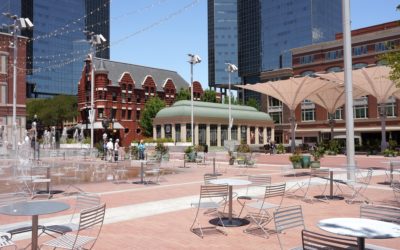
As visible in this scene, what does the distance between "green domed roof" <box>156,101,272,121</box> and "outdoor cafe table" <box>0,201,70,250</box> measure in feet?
169

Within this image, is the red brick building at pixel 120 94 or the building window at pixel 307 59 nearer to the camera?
the red brick building at pixel 120 94

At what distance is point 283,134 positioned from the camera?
300 ft

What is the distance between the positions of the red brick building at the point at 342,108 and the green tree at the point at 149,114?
29.1 meters

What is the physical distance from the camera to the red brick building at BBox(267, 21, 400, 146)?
2670 inches

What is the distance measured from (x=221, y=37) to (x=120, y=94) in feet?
310

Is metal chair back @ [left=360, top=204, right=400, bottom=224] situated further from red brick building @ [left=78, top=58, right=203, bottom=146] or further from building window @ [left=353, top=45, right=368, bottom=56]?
building window @ [left=353, top=45, right=368, bottom=56]

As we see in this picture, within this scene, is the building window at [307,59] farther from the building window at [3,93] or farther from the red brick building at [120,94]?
the building window at [3,93]

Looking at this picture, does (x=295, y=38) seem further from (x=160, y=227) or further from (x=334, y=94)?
(x=160, y=227)

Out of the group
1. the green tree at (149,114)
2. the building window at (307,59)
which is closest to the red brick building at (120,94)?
the green tree at (149,114)

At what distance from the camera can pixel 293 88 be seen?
169 ft

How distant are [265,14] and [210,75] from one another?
37156 millimetres

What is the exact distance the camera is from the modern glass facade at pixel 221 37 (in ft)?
526

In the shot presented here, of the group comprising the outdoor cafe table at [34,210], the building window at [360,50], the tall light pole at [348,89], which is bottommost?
the outdoor cafe table at [34,210]

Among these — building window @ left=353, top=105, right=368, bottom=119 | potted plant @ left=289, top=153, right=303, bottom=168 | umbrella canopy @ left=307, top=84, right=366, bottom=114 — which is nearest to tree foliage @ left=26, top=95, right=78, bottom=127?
umbrella canopy @ left=307, top=84, right=366, bottom=114
